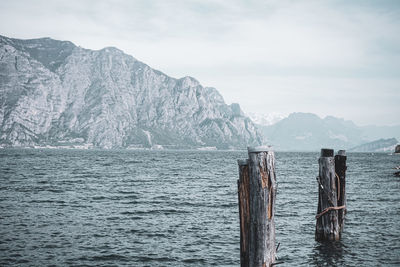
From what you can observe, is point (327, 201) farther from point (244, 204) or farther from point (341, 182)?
point (244, 204)

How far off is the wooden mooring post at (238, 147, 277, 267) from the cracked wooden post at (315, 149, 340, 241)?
710 centimetres

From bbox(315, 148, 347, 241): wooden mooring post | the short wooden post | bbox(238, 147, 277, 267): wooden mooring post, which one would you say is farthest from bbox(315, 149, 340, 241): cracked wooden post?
bbox(238, 147, 277, 267): wooden mooring post

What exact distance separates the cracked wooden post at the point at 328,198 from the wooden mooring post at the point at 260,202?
23.3 ft

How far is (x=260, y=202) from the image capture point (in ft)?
26.6

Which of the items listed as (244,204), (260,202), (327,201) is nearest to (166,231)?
(327,201)

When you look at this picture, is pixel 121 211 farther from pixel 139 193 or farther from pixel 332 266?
pixel 332 266

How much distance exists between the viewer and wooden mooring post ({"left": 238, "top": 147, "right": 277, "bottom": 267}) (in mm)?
8070

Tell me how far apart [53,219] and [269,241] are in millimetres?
15758

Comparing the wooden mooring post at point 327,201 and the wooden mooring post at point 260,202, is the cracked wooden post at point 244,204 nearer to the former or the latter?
the wooden mooring post at point 260,202

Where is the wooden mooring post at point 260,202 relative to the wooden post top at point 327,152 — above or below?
below

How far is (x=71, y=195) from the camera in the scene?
99.1 feet

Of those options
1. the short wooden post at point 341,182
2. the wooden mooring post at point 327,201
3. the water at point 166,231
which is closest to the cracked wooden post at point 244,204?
the water at point 166,231

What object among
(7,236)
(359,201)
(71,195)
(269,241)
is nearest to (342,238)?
(269,241)

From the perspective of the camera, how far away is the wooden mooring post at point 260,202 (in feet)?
26.5
